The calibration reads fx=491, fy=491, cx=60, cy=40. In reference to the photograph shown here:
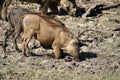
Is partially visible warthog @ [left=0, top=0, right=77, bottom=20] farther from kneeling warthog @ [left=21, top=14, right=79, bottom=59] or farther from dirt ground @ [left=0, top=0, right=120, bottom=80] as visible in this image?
kneeling warthog @ [left=21, top=14, right=79, bottom=59]


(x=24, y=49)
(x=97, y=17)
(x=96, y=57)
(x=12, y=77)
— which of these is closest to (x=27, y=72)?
(x=12, y=77)

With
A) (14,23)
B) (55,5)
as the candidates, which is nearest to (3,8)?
(14,23)

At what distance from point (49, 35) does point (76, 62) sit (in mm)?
847

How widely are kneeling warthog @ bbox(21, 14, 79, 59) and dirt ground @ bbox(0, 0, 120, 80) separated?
234 millimetres

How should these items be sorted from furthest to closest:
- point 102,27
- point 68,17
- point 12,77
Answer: point 68,17 → point 102,27 → point 12,77

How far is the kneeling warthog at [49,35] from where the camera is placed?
10.4 meters

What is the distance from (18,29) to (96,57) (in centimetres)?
182

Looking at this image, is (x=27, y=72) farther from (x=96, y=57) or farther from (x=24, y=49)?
(x=96, y=57)

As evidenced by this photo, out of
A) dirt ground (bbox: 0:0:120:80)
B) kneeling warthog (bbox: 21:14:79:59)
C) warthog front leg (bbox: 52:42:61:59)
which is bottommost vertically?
dirt ground (bbox: 0:0:120:80)

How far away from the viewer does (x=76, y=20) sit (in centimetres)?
1388

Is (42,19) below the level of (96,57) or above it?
above

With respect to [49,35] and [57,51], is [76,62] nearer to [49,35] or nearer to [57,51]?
[57,51]

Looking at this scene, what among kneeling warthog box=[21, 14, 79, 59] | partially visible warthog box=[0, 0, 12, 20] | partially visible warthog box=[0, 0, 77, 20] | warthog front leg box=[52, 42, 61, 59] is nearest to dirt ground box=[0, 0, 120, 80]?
warthog front leg box=[52, 42, 61, 59]

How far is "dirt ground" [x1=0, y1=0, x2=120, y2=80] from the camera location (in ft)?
31.2
